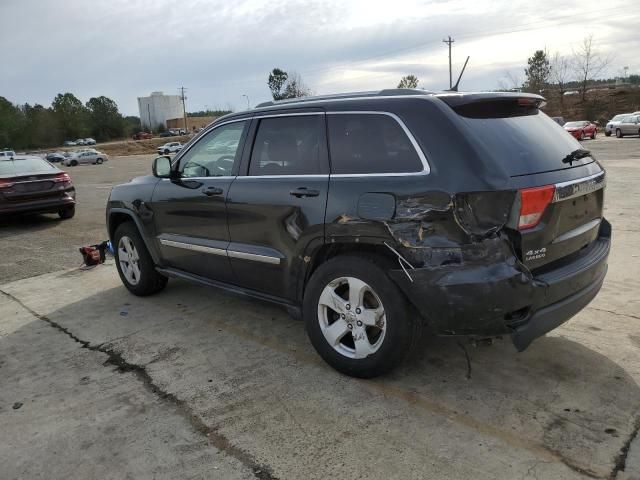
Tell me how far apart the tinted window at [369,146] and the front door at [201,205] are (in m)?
0.99

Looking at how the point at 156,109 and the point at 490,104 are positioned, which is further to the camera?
the point at 156,109

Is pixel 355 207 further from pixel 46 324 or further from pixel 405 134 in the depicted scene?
pixel 46 324

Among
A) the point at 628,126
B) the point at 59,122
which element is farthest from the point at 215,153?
the point at 59,122

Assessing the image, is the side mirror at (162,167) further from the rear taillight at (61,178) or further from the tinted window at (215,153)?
the rear taillight at (61,178)

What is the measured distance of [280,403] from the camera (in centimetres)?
333

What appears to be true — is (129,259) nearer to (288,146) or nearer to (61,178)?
(288,146)

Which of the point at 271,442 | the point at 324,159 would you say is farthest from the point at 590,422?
the point at 324,159

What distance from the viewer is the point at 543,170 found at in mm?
3100

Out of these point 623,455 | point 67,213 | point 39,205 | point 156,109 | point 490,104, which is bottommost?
point 623,455

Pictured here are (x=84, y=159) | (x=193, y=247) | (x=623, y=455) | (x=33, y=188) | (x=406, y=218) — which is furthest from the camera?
(x=84, y=159)

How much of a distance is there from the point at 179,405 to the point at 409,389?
4.68ft

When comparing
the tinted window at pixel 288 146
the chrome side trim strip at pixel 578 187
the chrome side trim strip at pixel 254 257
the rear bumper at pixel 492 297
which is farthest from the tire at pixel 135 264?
the chrome side trim strip at pixel 578 187

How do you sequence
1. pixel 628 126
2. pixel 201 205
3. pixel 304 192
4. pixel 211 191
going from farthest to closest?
1. pixel 628 126
2. pixel 201 205
3. pixel 211 191
4. pixel 304 192

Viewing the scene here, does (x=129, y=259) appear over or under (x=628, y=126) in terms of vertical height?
under
